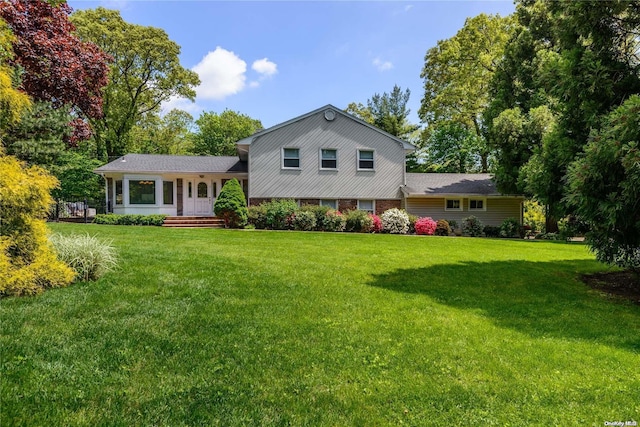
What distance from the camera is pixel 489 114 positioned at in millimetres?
21312

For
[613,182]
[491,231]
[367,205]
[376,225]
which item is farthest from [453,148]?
[613,182]

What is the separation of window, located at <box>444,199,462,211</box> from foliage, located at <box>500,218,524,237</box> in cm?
272

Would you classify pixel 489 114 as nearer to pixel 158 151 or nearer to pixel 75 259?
pixel 75 259

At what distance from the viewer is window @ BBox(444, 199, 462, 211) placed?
70.2ft

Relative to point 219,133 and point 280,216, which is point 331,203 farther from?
point 219,133

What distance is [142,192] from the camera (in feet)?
64.0

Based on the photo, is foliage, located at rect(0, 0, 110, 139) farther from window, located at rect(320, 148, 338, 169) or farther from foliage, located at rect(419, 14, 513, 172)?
foliage, located at rect(419, 14, 513, 172)

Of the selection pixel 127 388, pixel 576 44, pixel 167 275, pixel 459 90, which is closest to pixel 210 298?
pixel 167 275

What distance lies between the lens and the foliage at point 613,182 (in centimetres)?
544

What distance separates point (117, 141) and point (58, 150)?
91.6 feet

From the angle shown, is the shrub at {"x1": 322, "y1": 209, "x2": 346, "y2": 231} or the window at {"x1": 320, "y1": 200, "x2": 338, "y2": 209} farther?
the window at {"x1": 320, "y1": 200, "x2": 338, "y2": 209}

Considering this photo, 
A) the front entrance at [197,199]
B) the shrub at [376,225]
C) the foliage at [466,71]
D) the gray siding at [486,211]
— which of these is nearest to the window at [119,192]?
the front entrance at [197,199]

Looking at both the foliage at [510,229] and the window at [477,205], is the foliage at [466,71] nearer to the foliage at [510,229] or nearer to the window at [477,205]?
the window at [477,205]

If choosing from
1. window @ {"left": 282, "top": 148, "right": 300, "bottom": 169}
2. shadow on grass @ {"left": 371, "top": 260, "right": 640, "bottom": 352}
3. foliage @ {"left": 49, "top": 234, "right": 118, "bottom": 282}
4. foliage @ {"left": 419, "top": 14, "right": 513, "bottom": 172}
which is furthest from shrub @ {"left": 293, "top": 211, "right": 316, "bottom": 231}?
foliage @ {"left": 419, "top": 14, "right": 513, "bottom": 172}
